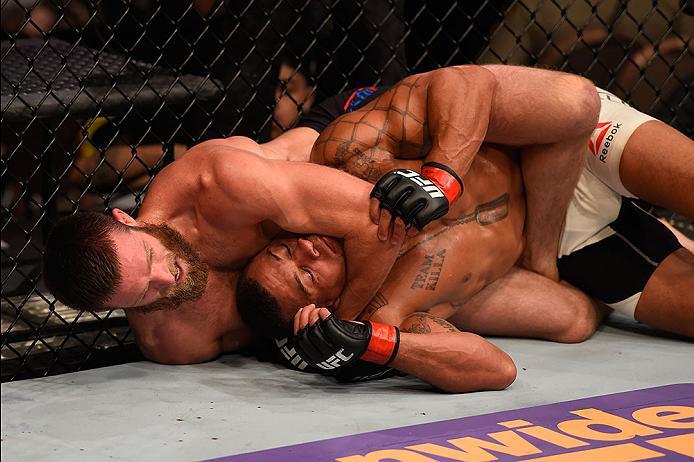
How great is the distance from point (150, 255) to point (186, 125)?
996 mm

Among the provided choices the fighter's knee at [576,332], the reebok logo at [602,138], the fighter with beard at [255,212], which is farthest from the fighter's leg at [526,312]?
the reebok logo at [602,138]

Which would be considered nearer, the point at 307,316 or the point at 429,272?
the point at 307,316

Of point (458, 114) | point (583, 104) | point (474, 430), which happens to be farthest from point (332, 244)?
point (583, 104)

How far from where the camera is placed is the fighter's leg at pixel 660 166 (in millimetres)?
2203

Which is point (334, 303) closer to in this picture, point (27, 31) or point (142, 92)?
point (142, 92)

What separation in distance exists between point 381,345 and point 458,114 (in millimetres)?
536

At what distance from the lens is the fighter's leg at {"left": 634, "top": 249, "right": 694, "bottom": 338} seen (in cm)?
228

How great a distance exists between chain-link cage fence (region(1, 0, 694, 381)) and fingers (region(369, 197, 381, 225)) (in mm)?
779

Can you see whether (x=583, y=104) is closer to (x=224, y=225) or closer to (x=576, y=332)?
(x=576, y=332)

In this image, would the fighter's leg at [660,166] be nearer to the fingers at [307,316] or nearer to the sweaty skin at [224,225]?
the sweaty skin at [224,225]

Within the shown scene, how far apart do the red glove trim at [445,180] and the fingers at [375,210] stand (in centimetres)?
13

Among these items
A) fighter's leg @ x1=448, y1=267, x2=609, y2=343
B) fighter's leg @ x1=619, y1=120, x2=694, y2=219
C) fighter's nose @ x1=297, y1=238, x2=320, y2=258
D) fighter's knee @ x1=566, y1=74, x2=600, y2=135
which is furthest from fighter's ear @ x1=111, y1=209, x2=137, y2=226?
fighter's leg @ x1=619, y1=120, x2=694, y2=219

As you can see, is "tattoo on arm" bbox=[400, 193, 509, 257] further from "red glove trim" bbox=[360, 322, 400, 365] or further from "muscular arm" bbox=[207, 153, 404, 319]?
"red glove trim" bbox=[360, 322, 400, 365]

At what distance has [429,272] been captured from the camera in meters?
2.15
